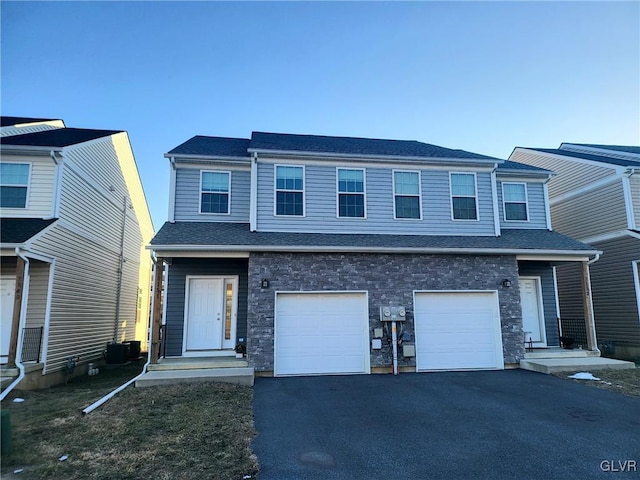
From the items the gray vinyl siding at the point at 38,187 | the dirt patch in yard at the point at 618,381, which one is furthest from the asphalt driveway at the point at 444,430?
the gray vinyl siding at the point at 38,187

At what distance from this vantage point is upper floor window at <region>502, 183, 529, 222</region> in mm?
11867

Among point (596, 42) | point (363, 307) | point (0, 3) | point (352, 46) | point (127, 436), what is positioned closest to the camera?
point (127, 436)

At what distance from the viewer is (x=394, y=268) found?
961 centimetres

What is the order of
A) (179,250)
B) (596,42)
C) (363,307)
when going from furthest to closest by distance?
(596,42)
(363,307)
(179,250)

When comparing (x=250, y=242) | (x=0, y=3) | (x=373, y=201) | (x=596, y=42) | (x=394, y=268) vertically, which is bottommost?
(x=394, y=268)

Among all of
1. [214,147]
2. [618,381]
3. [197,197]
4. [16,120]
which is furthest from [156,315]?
[618,381]

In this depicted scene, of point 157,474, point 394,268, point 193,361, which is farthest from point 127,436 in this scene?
point 394,268

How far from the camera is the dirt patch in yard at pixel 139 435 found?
391 cm

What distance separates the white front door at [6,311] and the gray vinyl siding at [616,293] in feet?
56.6

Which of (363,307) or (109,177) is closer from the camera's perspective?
(363,307)

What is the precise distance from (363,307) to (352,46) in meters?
7.56

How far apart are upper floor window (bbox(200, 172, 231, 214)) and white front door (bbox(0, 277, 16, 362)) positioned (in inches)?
195

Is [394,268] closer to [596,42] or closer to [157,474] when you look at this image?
[157,474]

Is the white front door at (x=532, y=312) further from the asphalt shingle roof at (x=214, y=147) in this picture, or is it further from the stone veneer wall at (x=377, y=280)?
the asphalt shingle roof at (x=214, y=147)
